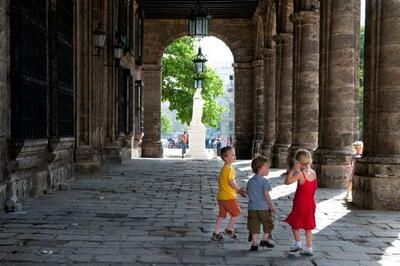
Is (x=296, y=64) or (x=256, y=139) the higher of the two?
(x=296, y=64)

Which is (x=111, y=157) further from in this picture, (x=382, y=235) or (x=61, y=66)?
(x=382, y=235)

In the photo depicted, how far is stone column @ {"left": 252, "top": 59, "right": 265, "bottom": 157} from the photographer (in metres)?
25.5

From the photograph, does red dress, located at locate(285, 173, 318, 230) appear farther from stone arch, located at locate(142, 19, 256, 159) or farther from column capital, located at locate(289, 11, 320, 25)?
stone arch, located at locate(142, 19, 256, 159)

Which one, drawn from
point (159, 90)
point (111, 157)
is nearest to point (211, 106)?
point (159, 90)

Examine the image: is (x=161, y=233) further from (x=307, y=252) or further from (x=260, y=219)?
(x=307, y=252)

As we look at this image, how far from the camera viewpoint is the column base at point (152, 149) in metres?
27.5

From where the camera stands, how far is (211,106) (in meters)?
43.8

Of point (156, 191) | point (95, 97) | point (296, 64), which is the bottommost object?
point (156, 191)

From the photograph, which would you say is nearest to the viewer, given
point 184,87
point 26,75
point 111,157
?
point 26,75

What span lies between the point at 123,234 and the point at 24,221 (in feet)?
5.02

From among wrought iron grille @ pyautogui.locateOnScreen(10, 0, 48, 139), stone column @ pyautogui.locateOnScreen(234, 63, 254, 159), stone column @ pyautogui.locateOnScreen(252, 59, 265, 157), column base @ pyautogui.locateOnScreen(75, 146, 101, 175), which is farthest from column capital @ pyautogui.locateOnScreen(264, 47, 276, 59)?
wrought iron grille @ pyautogui.locateOnScreen(10, 0, 48, 139)

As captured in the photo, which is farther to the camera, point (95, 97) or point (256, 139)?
point (256, 139)

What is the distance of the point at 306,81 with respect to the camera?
47.0 ft

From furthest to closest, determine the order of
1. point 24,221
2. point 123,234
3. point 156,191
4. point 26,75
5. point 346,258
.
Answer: point 156,191 < point 26,75 < point 24,221 < point 123,234 < point 346,258
